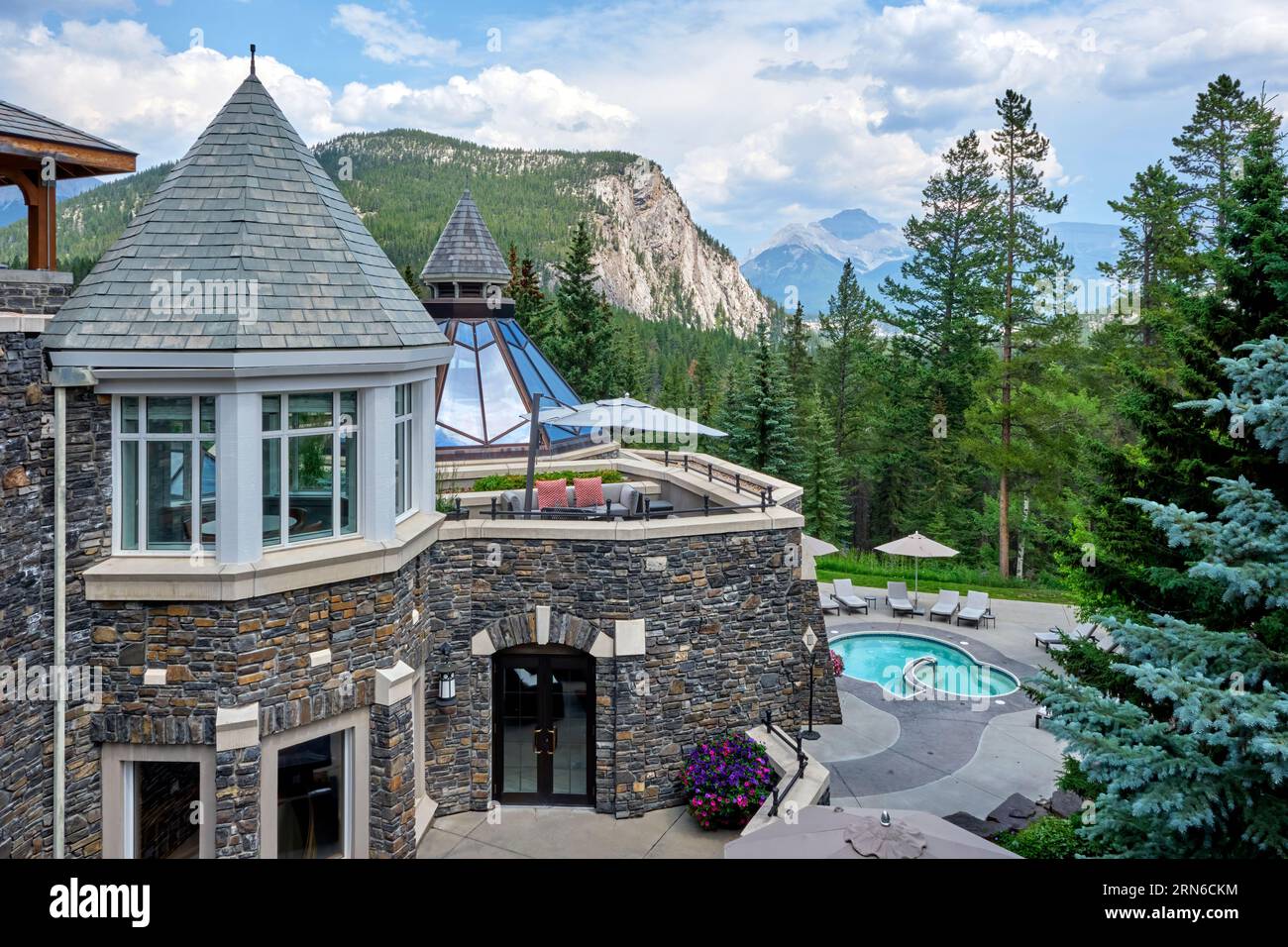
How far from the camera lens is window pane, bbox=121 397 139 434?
30.9 feet

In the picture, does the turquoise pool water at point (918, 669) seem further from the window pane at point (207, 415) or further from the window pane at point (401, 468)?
the window pane at point (207, 415)

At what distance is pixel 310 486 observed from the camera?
1015cm

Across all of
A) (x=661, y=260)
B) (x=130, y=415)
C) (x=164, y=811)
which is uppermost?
(x=661, y=260)

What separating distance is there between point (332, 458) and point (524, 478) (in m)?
5.60

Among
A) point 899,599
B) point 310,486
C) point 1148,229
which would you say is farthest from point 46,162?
point 1148,229

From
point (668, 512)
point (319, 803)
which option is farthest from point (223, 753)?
point (668, 512)

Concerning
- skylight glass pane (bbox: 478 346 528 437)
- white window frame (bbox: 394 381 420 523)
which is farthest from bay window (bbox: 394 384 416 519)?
skylight glass pane (bbox: 478 346 528 437)

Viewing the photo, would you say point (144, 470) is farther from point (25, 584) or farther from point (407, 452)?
point (407, 452)

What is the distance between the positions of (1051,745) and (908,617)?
8.09 metres

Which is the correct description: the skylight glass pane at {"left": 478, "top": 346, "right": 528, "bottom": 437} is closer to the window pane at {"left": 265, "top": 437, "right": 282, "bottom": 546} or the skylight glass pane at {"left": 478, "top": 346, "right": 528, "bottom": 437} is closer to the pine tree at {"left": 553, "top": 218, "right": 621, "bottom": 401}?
the window pane at {"left": 265, "top": 437, "right": 282, "bottom": 546}

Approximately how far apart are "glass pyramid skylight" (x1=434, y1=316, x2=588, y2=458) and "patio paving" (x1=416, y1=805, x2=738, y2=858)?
24.6 feet

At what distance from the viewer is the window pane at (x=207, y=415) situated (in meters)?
9.41

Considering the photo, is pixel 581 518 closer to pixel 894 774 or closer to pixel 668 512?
pixel 668 512

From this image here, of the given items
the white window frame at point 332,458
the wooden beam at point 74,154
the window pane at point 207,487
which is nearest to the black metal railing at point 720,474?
the white window frame at point 332,458
